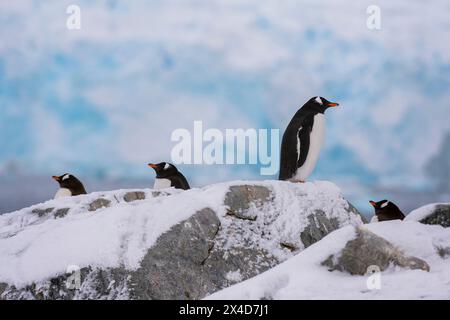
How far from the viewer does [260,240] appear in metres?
5.07

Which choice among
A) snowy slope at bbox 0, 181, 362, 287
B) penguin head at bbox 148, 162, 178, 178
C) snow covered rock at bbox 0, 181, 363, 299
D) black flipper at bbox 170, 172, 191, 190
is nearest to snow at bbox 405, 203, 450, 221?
snowy slope at bbox 0, 181, 362, 287

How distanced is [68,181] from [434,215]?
16.0 ft

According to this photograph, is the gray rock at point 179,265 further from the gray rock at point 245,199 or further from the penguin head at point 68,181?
the penguin head at point 68,181

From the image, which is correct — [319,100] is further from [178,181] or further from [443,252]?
[443,252]

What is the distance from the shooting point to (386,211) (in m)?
6.27

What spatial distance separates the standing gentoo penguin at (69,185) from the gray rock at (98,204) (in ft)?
8.27

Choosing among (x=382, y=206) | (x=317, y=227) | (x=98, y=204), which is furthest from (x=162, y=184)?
(x=317, y=227)

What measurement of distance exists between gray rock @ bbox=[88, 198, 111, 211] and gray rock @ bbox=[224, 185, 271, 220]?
1.45m

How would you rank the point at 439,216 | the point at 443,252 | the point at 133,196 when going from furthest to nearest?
the point at 133,196, the point at 439,216, the point at 443,252

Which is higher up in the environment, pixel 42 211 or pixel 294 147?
pixel 294 147

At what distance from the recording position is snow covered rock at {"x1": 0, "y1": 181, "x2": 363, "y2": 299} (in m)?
4.59

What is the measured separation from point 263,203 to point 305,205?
353 millimetres

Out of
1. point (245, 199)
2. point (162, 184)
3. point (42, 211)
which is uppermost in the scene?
point (245, 199)
